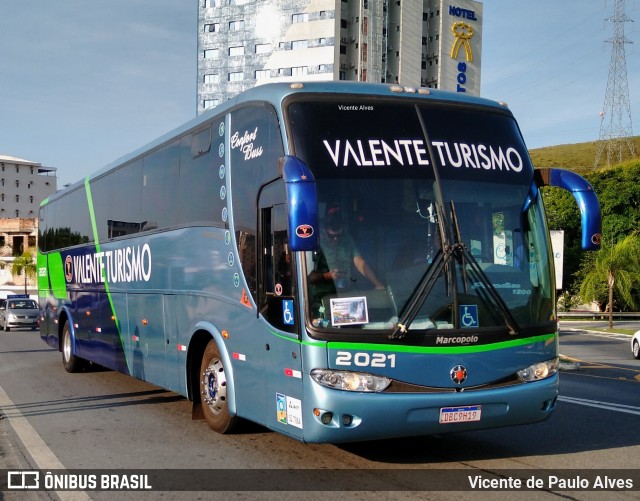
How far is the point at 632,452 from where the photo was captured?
799cm

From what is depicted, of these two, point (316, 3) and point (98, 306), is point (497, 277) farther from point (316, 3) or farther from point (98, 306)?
point (316, 3)

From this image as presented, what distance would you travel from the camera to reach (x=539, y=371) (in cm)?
735

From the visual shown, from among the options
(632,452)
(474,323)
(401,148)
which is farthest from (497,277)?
(632,452)

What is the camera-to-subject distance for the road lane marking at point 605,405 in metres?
10.7

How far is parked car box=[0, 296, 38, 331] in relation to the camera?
3488 cm

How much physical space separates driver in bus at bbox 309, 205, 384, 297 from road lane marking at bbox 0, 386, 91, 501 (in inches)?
101

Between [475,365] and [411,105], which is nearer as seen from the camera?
[475,365]

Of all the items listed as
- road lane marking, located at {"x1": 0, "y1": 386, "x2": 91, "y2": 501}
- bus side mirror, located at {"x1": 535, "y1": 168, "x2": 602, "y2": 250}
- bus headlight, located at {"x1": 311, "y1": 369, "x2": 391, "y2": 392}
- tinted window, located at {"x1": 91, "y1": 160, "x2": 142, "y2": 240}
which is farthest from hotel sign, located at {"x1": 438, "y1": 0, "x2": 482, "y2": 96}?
bus headlight, located at {"x1": 311, "y1": 369, "x2": 391, "y2": 392}

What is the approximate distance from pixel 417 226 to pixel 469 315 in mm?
880

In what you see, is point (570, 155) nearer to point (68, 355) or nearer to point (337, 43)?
point (337, 43)

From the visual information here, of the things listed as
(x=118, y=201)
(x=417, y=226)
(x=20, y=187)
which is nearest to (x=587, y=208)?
(x=417, y=226)

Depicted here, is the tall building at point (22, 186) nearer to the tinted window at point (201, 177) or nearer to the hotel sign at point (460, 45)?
the hotel sign at point (460, 45)

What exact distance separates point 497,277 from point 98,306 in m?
8.46

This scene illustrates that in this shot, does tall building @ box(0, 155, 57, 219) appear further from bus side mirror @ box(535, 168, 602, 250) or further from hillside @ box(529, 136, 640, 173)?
bus side mirror @ box(535, 168, 602, 250)
